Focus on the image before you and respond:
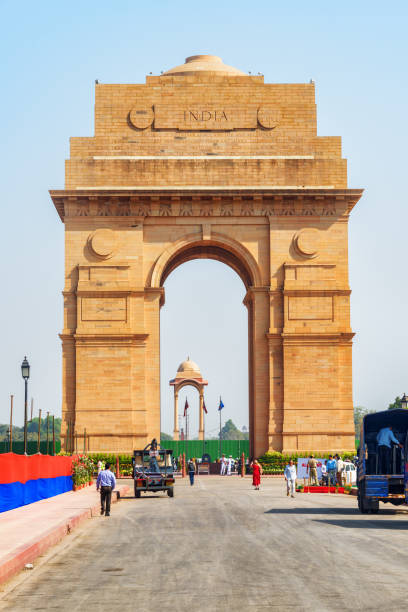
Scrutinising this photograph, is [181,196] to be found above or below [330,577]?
above

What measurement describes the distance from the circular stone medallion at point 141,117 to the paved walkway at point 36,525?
2441 centimetres

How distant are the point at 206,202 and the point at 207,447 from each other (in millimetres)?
29689

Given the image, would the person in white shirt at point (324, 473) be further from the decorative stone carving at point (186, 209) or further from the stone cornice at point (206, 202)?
the decorative stone carving at point (186, 209)

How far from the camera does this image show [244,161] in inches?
2018

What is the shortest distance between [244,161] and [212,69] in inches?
255

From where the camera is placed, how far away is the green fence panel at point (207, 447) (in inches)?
2678

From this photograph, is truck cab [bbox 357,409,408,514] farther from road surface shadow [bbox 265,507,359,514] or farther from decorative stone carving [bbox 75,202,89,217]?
decorative stone carving [bbox 75,202,89,217]

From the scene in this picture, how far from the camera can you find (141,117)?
171ft

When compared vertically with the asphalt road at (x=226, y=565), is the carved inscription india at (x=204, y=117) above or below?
above

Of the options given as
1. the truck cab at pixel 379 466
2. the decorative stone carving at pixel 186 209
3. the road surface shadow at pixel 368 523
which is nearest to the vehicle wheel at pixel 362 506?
the truck cab at pixel 379 466

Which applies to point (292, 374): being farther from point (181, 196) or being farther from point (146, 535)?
point (146, 535)

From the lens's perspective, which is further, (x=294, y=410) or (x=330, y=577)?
(x=294, y=410)

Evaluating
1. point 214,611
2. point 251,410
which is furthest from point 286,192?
point 214,611

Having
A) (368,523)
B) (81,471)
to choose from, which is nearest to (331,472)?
(81,471)
